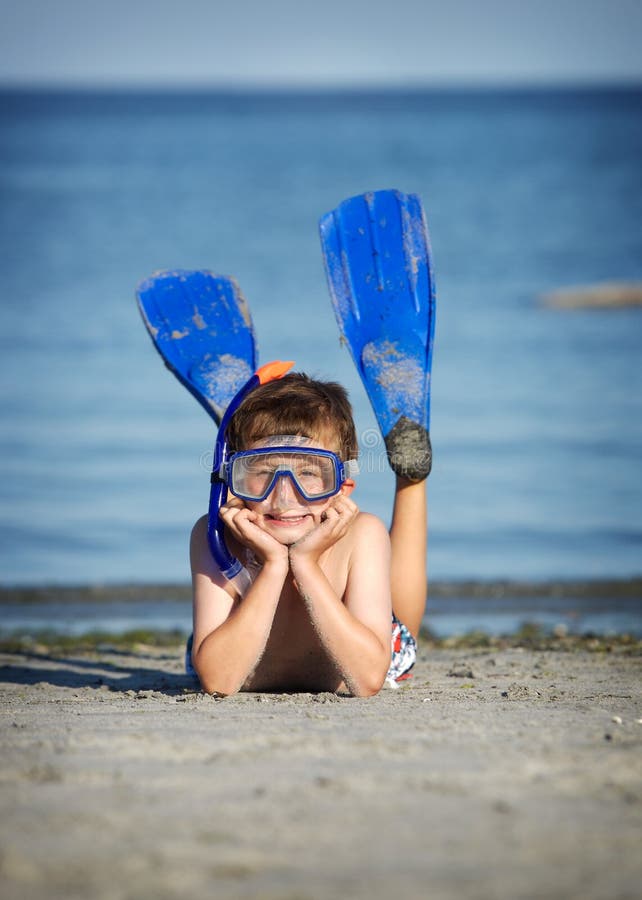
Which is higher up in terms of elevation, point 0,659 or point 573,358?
point 573,358

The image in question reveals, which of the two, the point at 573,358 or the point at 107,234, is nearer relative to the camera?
the point at 573,358

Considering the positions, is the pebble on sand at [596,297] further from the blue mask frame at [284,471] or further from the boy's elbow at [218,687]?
the boy's elbow at [218,687]

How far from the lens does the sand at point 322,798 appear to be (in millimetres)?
1917

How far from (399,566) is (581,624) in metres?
2.57

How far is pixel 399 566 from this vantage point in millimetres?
4516

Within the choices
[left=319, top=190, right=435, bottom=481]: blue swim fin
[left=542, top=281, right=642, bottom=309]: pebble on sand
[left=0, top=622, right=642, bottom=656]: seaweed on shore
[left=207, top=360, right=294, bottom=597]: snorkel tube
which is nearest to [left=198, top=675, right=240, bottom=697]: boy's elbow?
[left=207, top=360, right=294, bottom=597]: snorkel tube

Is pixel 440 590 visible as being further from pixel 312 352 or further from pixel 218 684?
pixel 312 352

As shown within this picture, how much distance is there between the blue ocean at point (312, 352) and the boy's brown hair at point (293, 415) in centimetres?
89

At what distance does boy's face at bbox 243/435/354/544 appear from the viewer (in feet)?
11.9

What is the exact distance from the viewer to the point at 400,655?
423 cm

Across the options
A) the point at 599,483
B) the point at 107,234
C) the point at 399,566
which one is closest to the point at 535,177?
the point at 107,234

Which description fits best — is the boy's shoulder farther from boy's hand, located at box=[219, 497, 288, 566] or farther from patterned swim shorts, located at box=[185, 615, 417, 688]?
patterned swim shorts, located at box=[185, 615, 417, 688]

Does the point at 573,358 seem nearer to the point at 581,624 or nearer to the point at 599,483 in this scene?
the point at 599,483

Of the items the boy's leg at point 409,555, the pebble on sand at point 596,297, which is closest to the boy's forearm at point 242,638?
the boy's leg at point 409,555
